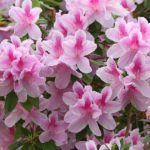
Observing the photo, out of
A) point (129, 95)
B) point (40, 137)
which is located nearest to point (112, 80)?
point (129, 95)

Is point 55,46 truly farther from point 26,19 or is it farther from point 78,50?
point 26,19

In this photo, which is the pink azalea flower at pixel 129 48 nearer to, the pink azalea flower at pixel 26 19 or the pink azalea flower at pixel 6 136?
the pink azalea flower at pixel 26 19

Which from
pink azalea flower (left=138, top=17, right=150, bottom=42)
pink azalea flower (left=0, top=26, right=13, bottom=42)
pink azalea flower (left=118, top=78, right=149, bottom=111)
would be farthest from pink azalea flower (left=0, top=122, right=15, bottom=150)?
pink azalea flower (left=138, top=17, right=150, bottom=42)

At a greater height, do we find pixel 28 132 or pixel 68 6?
pixel 68 6

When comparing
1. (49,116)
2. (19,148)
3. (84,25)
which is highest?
(84,25)

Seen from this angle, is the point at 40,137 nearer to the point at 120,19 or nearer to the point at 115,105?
the point at 115,105

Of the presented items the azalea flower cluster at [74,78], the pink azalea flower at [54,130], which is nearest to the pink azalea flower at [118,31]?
the azalea flower cluster at [74,78]

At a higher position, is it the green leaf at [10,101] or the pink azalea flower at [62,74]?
the pink azalea flower at [62,74]
